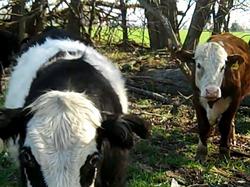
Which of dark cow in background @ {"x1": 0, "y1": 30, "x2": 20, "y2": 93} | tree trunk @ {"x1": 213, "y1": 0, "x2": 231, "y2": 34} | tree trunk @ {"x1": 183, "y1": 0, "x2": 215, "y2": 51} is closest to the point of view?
tree trunk @ {"x1": 183, "y1": 0, "x2": 215, "y2": 51}

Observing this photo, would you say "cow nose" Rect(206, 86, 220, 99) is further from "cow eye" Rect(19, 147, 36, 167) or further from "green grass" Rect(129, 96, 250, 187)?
"cow eye" Rect(19, 147, 36, 167)

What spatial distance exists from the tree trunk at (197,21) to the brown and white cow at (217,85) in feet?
5.87

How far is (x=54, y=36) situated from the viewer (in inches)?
243

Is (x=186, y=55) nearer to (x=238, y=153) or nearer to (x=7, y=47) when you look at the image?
(x=238, y=153)

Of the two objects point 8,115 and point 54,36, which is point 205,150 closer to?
point 54,36

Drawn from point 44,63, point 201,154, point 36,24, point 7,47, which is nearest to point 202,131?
point 201,154

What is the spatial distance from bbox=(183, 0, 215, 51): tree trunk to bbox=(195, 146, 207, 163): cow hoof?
236 centimetres

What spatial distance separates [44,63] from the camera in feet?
17.0

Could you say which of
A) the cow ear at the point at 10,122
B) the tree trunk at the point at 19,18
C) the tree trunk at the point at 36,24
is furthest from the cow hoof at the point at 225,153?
the tree trunk at the point at 36,24

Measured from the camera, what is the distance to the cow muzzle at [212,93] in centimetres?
704

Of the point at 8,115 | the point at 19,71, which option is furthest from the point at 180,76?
the point at 8,115

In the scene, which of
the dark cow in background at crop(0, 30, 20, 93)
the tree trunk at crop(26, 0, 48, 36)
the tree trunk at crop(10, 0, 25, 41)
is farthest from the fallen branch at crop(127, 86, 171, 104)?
the tree trunk at crop(26, 0, 48, 36)

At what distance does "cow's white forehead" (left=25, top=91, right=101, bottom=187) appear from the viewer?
326 cm

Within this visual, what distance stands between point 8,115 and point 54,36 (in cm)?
263
